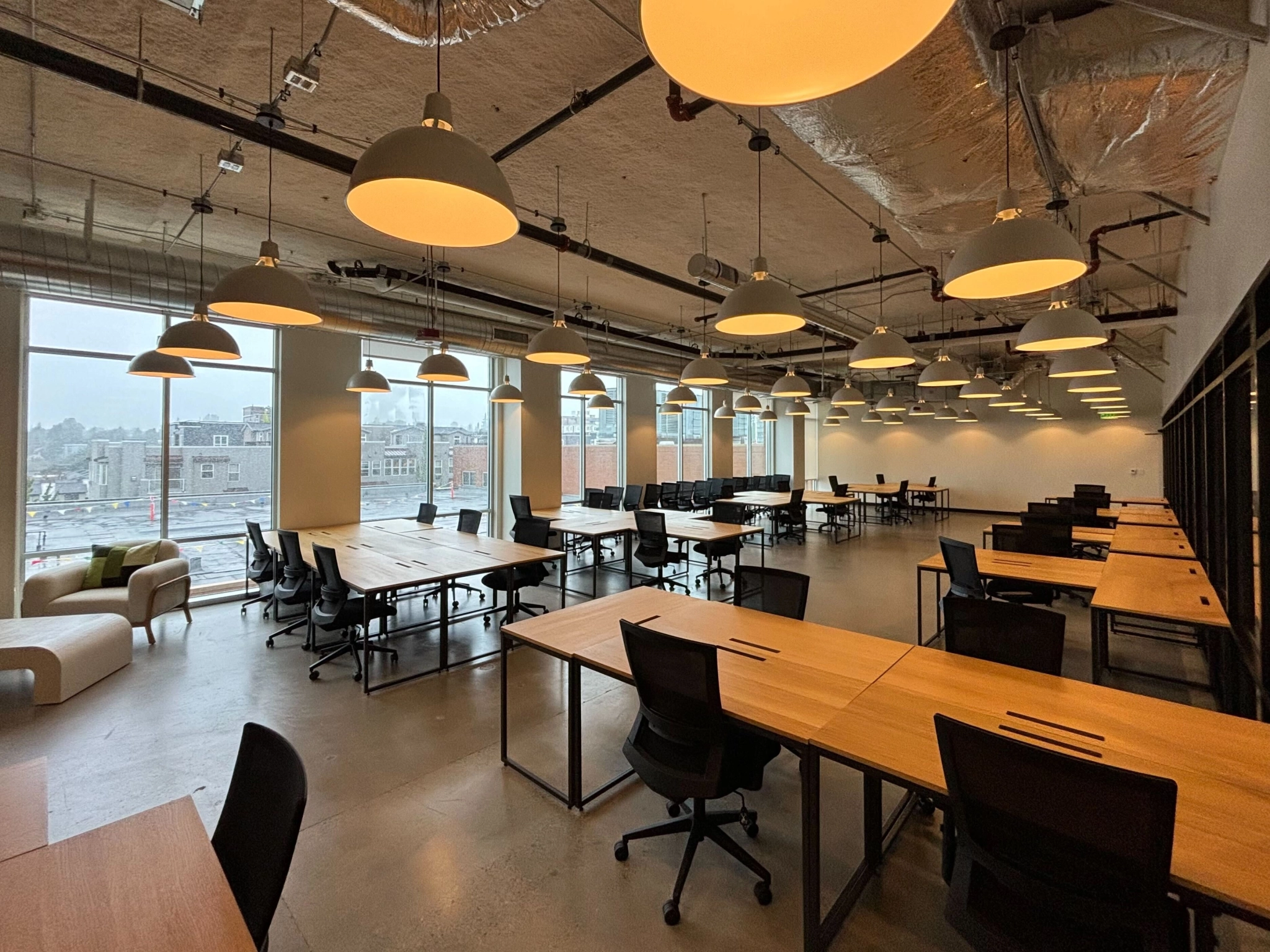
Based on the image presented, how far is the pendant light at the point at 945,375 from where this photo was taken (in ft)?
12.6

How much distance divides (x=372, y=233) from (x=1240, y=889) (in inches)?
239

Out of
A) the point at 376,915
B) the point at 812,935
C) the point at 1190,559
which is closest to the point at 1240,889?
the point at 812,935

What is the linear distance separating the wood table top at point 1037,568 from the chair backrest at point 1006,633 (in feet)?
6.31

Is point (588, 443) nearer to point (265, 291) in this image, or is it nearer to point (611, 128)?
point (611, 128)

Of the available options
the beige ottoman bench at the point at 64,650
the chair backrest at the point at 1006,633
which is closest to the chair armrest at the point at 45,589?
the beige ottoman bench at the point at 64,650

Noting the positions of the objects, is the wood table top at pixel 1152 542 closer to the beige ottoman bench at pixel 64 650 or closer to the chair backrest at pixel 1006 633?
the chair backrest at pixel 1006 633

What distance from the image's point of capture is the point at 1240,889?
3.35 feet

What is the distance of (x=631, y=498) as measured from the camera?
974 cm

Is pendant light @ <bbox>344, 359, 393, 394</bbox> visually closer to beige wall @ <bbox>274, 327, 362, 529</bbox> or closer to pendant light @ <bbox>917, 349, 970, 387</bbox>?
beige wall @ <bbox>274, 327, 362, 529</bbox>

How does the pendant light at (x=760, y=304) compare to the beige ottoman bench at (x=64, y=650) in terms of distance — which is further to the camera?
the beige ottoman bench at (x=64, y=650)

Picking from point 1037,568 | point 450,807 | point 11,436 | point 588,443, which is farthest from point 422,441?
point 1037,568

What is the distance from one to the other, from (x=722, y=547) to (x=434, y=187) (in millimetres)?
5115

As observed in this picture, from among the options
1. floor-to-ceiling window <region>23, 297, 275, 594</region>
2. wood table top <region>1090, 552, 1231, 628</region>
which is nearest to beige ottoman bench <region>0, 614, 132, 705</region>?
floor-to-ceiling window <region>23, 297, 275, 594</region>

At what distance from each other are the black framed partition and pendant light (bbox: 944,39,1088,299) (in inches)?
31.8
